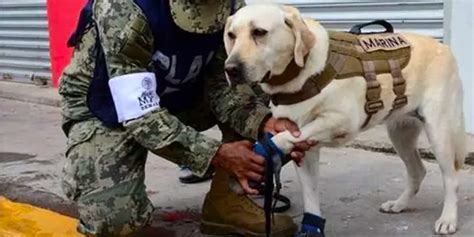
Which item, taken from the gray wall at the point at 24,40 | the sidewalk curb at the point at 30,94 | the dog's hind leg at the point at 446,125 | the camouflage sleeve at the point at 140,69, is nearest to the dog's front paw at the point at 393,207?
the dog's hind leg at the point at 446,125

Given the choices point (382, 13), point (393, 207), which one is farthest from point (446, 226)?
point (382, 13)

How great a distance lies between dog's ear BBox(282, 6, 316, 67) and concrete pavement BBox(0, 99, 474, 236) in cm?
94

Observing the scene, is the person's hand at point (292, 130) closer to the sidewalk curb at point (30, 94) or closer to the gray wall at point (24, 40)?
the sidewalk curb at point (30, 94)

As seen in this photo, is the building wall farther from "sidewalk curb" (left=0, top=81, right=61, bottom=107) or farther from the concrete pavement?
"sidewalk curb" (left=0, top=81, right=61, bottom=107)

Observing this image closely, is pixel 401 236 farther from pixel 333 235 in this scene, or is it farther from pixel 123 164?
pixel 123 164

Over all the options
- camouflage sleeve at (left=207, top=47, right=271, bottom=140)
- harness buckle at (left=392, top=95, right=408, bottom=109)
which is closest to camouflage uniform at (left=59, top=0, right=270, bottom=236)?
camouflage sleeve at (left=207, top=47, right=271, bottom=140)

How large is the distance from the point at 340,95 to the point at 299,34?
30 cm

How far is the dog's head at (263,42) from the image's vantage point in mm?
2926

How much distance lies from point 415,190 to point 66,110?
158 cm

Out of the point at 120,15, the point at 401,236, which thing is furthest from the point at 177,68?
the point at 401,236

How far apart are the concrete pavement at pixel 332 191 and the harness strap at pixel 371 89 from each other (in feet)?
2.06

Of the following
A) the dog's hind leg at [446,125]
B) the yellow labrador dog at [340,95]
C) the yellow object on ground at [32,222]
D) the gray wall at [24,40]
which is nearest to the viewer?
the yellow labrador dog at [340,95]

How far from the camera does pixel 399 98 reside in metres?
3.38

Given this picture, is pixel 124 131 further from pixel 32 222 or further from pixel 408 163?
pixel 408 163
